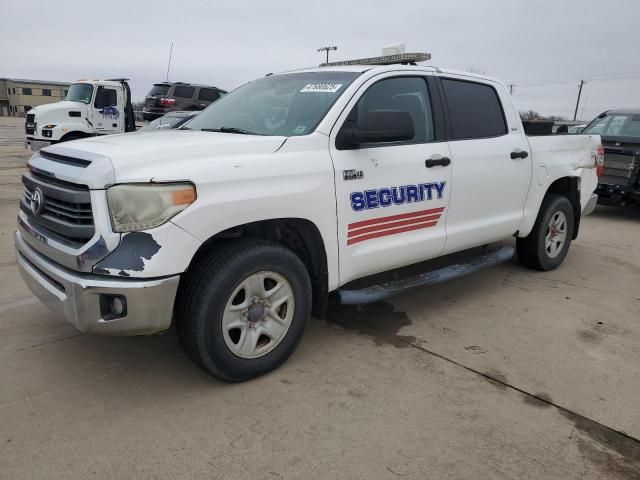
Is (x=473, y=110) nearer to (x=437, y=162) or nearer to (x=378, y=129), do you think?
(x=437, y=162)

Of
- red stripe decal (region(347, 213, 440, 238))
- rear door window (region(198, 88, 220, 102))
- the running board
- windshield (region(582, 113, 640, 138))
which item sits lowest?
the running board

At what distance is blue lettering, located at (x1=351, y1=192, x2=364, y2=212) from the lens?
Result: 10.4ft

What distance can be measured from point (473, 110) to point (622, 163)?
17.7 feet

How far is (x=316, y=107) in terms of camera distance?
3297 mm

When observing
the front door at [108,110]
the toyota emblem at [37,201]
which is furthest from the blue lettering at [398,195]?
the front door at [108,110]

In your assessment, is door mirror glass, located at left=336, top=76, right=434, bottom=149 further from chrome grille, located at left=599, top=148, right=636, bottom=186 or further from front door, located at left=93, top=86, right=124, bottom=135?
front door, located at left=93, top=86, right=124, bottom=135

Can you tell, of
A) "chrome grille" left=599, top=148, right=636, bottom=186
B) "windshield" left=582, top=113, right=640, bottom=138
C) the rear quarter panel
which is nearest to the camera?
the rear quarter panel

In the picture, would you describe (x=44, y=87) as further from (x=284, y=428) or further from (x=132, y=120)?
(x=284, y=428)

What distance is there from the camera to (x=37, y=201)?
Answer: 2.79m

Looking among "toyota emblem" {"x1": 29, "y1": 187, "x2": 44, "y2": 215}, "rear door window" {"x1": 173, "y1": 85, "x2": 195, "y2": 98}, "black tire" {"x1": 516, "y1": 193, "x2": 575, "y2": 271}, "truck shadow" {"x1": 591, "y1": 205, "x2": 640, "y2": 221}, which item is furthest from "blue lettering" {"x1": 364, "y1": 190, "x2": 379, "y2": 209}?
"rear door window" {"x1": 173, "y1": 85, "x2": 195, "y2": 98}

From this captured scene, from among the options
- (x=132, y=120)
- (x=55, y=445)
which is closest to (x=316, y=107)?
Result: (x=55, y=445)

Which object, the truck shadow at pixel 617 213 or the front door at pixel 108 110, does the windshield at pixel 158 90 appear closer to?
the front door at pixel 108 110

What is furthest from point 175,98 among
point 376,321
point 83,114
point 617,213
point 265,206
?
point 265,206

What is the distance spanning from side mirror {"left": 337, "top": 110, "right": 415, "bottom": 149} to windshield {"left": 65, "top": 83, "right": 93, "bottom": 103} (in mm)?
13128
